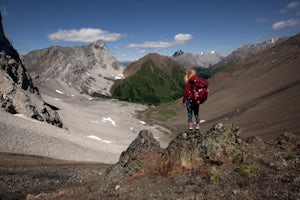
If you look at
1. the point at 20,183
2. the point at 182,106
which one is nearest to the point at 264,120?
the point at 20,183

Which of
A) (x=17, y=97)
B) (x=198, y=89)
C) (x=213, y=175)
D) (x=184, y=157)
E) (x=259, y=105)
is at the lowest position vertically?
(x=213, y=175)

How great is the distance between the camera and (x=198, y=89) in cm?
1591

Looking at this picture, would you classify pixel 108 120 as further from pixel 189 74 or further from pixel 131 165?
pixel 189 74

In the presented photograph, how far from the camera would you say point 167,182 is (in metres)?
13.8

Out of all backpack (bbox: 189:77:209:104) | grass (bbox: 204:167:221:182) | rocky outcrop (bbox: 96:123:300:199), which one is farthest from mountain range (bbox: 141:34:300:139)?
grass (bbox: 204:167:221:182)

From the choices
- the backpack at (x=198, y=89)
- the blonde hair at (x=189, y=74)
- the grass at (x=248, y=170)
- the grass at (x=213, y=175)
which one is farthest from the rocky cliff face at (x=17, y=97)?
the grass at (x=248, y=170)

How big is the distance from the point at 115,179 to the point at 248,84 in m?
170

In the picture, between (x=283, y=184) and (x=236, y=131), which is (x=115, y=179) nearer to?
(x=236, y=131)

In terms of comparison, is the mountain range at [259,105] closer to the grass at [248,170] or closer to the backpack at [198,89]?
the backpack at [198,89]

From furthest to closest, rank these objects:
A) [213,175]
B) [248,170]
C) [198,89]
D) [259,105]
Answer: [259,105] → [198,89] → [213,175] → [248,170]

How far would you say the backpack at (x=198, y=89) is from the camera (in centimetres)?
1576

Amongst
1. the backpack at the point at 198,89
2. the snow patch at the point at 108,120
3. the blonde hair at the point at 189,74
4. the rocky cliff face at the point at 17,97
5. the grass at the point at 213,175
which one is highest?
the rocky cliff face at the point at 17,97

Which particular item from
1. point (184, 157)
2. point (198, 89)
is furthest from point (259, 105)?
point (184, 157)

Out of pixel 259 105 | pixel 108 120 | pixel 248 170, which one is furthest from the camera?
pixel 108 120
